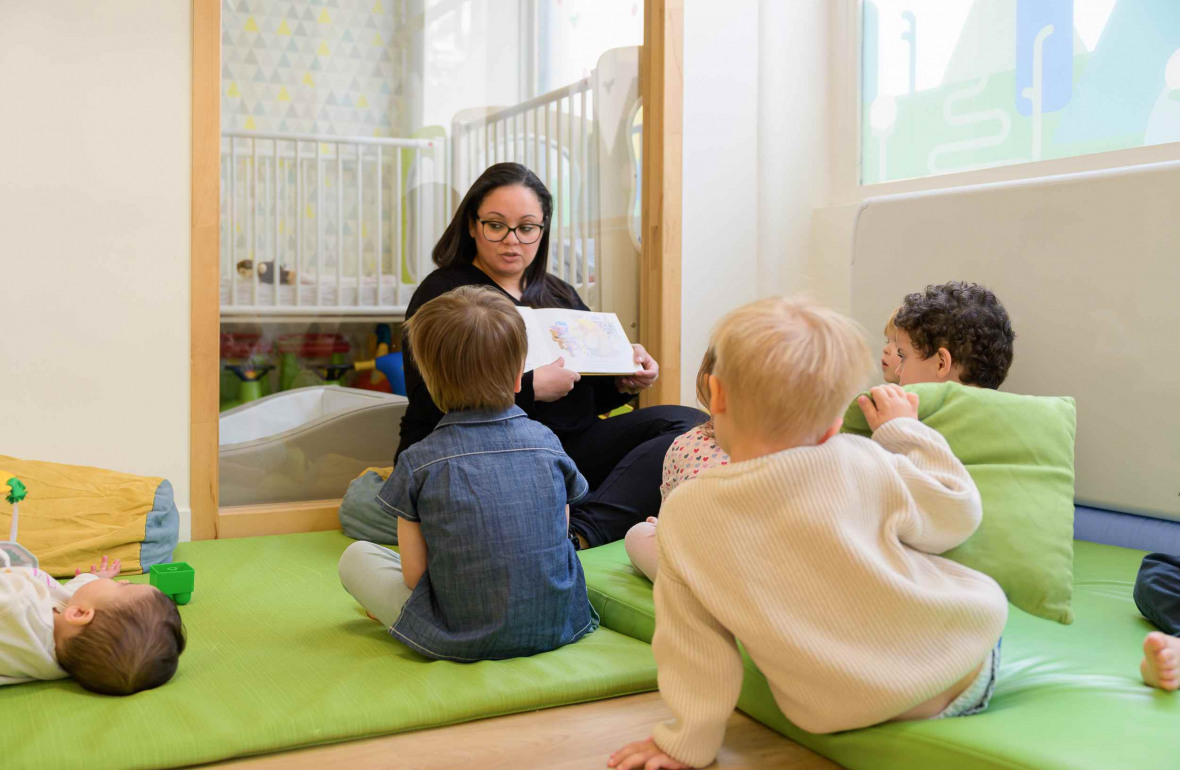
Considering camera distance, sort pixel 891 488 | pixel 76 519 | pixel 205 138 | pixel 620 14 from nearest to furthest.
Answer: pixel 891 488 → pixel 76 519 → pixel 205 138 → pixel 620 14

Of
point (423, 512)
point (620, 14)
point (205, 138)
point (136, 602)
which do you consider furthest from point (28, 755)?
point (620, 14)

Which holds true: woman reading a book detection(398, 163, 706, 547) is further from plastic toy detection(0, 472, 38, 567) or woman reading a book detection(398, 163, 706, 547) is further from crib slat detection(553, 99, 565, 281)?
plastic toy detection(0, 472, 38, 567)

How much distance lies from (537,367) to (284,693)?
1.05 m

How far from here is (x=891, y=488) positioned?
109cm

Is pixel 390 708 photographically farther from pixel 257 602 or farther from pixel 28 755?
pixel 257 602

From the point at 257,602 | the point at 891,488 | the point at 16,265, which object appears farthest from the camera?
the point at 16,265

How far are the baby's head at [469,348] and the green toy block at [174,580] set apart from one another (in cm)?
72

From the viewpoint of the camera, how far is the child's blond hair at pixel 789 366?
1056mm

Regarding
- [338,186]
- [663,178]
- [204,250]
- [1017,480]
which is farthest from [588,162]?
[1017,480]

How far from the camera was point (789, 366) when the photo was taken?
3.45 feet

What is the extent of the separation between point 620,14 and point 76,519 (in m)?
2.09

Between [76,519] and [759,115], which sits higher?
[759,115]

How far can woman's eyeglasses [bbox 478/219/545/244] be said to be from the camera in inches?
95.1

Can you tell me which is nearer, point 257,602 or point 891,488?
point 891,488
